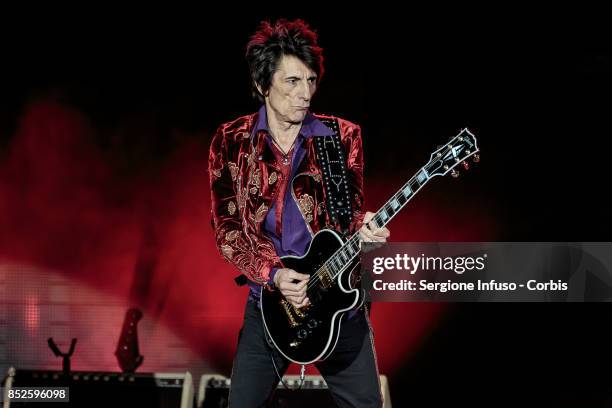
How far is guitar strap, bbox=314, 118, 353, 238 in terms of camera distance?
11.7 feet

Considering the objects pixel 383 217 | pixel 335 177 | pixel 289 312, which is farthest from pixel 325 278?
pixel 335 177

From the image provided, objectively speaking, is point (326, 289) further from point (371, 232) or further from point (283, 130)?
point (283, 130)

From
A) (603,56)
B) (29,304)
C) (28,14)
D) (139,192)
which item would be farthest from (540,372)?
(28,14)

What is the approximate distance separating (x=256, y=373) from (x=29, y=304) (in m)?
3.12

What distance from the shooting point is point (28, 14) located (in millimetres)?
5715

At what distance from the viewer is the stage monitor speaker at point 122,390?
465cm

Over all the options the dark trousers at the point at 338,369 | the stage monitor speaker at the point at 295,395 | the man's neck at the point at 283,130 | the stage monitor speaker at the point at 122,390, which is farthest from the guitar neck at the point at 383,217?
the stage monitor speaker at the point at 122,390

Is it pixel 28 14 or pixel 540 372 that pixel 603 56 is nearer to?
pixel 540 372

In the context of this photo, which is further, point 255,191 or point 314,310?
point 255,191

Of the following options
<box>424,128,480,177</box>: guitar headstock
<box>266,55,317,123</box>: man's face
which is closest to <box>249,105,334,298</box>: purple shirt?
<box>266,55,317,123</box>: man's face

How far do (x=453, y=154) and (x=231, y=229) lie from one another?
3.27ft

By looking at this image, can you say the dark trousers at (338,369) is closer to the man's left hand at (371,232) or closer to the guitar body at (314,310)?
the guitar body at (314,310)

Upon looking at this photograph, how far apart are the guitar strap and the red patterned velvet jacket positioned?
0.02 m

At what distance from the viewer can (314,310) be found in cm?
346
